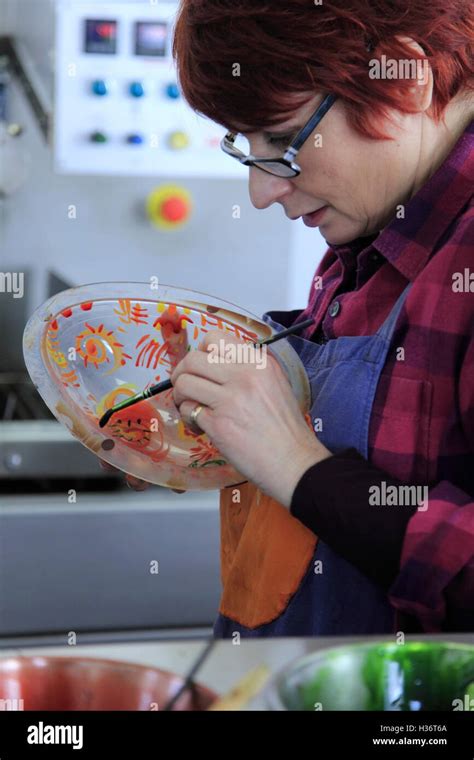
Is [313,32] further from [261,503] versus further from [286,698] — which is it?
[286,698]

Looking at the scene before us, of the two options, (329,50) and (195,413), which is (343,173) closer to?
(329,50)

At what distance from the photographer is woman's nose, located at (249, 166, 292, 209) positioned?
3.78 ft

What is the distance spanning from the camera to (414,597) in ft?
3.19

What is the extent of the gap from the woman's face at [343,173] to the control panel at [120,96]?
1.11m

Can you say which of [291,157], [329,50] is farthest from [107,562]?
[329,50]

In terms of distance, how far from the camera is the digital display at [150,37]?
7.29ft

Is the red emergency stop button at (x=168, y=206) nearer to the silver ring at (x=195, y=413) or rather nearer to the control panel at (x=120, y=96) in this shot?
the control panel at (x=120, y=96)

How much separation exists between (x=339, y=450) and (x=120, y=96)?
1.38m

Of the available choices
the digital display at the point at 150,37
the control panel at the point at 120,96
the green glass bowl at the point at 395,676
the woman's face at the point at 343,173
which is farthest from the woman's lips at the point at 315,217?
the digital display at the point at 150,37

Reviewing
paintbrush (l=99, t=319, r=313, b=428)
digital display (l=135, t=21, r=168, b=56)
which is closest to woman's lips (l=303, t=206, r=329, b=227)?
paintbrush (l=99, t=319, r=313, b=428)
